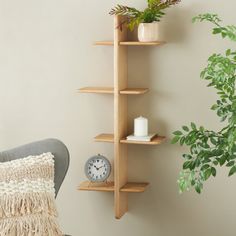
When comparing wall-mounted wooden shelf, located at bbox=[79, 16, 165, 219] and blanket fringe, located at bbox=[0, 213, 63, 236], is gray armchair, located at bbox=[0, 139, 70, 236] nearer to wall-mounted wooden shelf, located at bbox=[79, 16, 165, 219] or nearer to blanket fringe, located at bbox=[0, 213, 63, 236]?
blanket fringe, located at bbox=[0, 213, 63, 236]

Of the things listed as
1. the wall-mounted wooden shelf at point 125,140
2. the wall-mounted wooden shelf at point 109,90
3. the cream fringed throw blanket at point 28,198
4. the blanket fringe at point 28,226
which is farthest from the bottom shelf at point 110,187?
the blanket fringe at point 28,226

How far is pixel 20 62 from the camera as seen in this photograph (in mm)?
3740

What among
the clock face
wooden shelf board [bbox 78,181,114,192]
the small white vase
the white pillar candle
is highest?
the small white vase

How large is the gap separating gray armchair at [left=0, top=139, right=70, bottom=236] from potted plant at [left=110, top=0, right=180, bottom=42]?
0.78 m

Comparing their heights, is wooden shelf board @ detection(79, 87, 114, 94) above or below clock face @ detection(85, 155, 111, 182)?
above

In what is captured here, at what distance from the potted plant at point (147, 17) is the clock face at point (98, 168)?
687mm

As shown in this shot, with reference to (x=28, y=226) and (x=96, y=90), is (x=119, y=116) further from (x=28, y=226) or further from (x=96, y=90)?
(x=28, y=226)

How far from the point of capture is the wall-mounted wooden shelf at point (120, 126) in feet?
11.2

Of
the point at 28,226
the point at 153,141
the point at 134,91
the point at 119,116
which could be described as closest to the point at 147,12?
the point at 134,91

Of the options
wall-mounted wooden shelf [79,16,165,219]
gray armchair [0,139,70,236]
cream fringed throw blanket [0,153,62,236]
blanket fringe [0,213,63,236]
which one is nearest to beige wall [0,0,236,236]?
wall-mounted wooden shelf [79,16,165,219]

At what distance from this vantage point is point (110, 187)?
3.54 meters

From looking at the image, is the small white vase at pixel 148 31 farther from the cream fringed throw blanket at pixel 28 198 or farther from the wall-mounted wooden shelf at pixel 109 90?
the cream fringed throw blanket at pixel 28 198

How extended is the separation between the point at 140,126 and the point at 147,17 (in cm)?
57

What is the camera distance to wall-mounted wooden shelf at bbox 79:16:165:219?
11.2 ft
